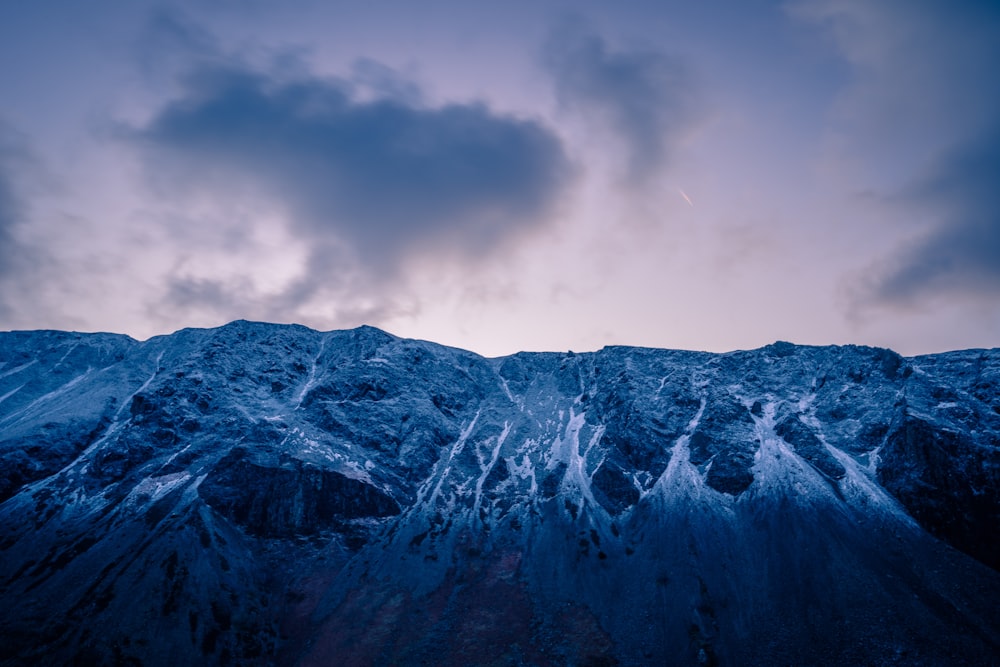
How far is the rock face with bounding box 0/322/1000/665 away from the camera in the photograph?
208 feet

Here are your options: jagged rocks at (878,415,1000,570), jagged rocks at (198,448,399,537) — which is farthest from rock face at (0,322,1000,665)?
jagged rocks at (198,448,399,537)

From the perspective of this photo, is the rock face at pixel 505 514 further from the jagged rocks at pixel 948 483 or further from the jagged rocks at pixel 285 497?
the jagged rocks at pixel 285 497

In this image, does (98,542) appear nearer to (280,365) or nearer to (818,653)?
(280,365)

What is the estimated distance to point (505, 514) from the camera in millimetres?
100375

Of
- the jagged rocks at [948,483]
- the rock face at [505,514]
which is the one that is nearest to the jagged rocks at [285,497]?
the rock face at [505,514]

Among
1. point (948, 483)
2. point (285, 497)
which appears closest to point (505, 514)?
point (285, 497)

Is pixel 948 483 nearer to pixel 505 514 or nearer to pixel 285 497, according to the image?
pixel 505 514

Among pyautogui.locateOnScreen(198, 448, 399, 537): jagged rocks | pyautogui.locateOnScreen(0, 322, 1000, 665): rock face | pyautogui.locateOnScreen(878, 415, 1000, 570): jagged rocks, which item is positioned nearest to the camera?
pyautogui.locateOnScreen(0, 322, 1000, 665): rock face

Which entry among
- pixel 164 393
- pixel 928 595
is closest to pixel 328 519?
pixel 164 393

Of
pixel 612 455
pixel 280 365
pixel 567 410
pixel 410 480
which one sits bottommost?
pixel 410 480

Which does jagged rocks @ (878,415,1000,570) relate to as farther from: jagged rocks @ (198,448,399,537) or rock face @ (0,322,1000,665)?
jagged rocks @ (198,448,399,537)

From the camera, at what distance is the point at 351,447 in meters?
114

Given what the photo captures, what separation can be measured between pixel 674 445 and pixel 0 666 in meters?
121

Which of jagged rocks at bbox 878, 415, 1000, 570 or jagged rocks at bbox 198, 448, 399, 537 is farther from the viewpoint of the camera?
jagged rocks at bbox 198, 448, 399, 537
